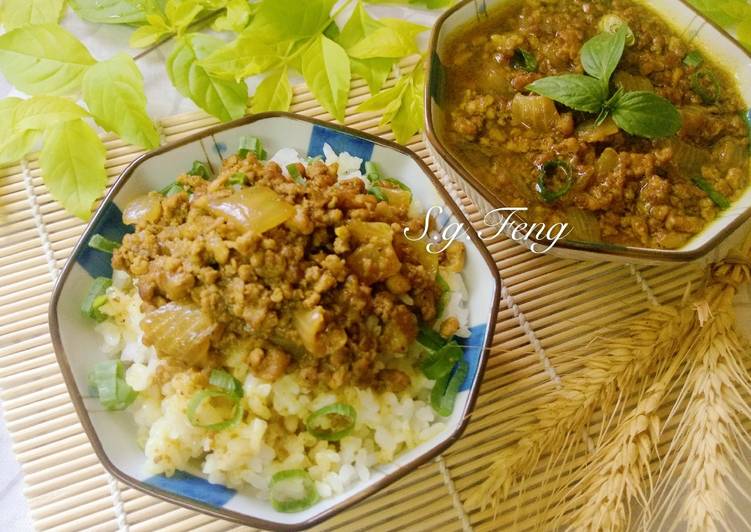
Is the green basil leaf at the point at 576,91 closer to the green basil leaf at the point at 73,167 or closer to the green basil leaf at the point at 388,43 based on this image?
the green basil leaf at the point at 388,43

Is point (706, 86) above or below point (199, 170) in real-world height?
above

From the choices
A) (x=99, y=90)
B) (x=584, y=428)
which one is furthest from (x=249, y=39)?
(x=584, y=428)

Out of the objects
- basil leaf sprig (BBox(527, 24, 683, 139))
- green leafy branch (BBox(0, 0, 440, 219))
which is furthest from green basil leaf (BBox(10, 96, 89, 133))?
basil leaf sprig (BBox(527, 24, 683, 139))

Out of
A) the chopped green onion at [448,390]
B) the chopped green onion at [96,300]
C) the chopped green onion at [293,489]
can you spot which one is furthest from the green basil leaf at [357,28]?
the chopped green onion at [293,489]

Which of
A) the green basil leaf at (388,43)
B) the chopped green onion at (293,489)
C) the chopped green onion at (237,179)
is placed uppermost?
the green basil leaf at (388,43)

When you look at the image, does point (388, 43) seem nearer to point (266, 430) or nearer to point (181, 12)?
point (181, 12)

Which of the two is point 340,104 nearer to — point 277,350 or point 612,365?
point 277,350
